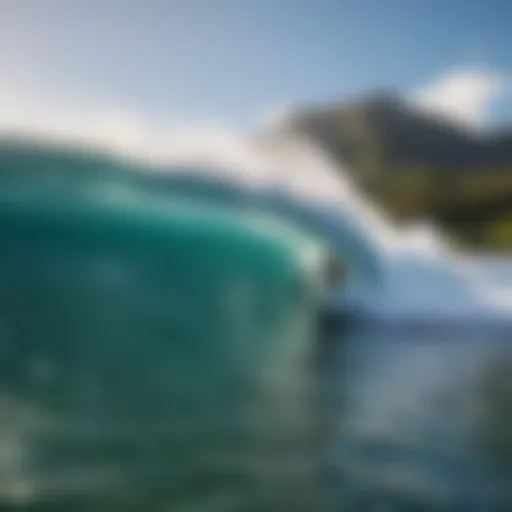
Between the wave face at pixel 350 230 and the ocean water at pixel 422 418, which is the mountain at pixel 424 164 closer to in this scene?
the wave face at pixel 350 230

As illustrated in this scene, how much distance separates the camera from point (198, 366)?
1.61m

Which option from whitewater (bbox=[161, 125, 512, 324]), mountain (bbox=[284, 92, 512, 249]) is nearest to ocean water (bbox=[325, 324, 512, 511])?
whitewater (bbox=[161, 125, 512, 324])

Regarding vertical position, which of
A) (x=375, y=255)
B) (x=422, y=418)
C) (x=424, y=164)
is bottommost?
(x=422, y=418)

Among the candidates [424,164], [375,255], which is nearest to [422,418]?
[375,255]

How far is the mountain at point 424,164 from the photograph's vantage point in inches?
65.9

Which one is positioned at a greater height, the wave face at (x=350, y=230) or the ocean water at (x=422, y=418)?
the wave face at (x=350, y=230)

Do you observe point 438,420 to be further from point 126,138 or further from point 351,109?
point 126,138

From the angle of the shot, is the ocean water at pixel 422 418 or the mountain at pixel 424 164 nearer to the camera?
the ocean water at pixel 422 418

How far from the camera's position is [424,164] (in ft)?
5.59

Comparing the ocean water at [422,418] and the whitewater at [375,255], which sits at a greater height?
the whitewater at [375,255]

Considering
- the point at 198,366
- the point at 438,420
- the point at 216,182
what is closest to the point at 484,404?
the point at 438,420

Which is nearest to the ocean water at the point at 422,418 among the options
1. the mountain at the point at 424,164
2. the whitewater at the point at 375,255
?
the whitewater at the point at 375,255

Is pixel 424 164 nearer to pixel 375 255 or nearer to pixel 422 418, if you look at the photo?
pixel 375 255

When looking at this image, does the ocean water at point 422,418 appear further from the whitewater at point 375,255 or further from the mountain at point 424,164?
the mountain at point 424,164
